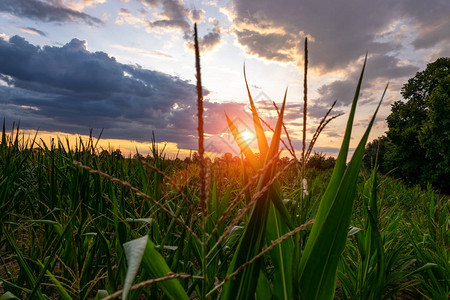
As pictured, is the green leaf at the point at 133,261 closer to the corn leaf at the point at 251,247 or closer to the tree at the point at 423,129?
the corn leaf at the point at 251,247

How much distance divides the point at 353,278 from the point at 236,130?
182cm

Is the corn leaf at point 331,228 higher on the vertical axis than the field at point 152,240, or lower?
higher

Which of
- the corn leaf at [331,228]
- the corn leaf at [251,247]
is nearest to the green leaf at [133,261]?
the corn leaf at [251,247]

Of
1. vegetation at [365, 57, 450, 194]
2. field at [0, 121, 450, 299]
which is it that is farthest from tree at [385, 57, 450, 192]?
field at [0, 121, 450, 299]

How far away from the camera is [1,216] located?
2.36 meters

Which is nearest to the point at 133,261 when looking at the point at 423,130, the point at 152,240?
the point at 152,240

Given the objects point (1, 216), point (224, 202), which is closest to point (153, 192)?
point (224, 202)

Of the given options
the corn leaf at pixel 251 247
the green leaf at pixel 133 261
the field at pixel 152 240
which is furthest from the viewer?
the field at pixel 152 240

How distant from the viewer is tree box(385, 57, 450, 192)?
76.0 feet

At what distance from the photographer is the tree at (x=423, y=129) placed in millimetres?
23156

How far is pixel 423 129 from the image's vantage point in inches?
933

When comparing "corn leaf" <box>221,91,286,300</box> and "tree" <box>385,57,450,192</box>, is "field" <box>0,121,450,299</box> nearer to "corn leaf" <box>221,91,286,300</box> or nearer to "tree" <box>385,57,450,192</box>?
"corn leaf" <box>221,91,286,300</box>

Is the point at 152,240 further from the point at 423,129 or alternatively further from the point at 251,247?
the point at 423,129

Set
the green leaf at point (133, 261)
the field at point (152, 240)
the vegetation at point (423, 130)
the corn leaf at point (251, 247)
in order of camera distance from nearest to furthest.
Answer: the green leaf at point (133, 261) → the corn leaf at point (251, 247) → the field at point (152, 240) → the vegetation at point (423, 130)
